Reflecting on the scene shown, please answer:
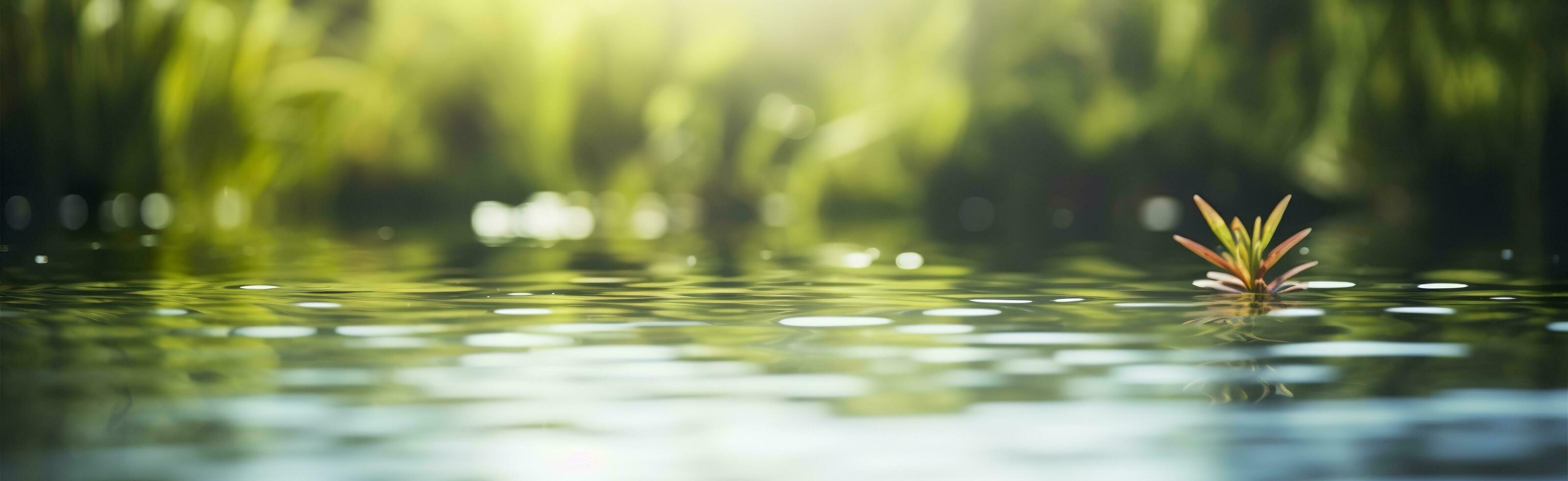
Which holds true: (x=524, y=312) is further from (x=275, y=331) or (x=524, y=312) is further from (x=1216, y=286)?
(x=1216, y=286)

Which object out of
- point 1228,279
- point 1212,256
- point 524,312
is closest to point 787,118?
point 1228,279

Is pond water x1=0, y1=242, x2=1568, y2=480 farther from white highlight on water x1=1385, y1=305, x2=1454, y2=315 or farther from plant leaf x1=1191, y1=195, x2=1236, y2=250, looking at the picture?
plant leaf x1=1191, y1=195, x2=1236, y2=250

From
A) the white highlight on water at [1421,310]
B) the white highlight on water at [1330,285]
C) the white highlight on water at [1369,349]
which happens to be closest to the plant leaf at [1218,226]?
the white highlight on water at [1330,285]

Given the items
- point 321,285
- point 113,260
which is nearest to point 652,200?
point 113,260

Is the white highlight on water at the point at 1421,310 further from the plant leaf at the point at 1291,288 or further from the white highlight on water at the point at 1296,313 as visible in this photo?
the plant leaf at the point at 1291,288

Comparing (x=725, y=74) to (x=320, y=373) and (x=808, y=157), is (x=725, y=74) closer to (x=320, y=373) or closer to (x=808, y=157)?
(x=808, y=157)

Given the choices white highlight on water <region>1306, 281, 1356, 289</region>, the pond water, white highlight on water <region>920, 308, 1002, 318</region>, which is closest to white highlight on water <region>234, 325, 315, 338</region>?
the pond water

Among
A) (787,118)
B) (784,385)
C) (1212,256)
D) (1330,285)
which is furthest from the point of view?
(787,118)
